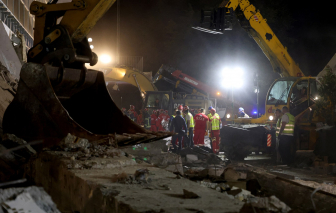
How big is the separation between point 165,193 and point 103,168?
3.79 ft

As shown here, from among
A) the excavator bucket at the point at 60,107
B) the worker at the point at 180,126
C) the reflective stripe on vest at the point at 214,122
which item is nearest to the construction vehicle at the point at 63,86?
the excavator bucket at the point at 60,107

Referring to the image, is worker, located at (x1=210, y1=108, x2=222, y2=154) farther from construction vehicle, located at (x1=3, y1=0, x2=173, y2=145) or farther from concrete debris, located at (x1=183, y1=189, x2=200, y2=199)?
concrete debris, located at (x1=183, y1=189, x2=200, y2=199)

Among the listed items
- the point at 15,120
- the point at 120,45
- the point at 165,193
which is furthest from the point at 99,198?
the point at 120,45

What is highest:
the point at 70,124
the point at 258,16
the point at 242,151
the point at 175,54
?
the point at 175,54

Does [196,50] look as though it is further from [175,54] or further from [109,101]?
[109,101]

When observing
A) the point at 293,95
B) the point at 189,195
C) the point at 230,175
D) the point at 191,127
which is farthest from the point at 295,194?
the point at 191,127

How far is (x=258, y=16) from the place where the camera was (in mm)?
12867

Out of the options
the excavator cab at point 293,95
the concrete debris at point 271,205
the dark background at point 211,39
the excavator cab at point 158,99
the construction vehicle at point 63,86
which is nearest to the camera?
the concrete debris at point 271,205

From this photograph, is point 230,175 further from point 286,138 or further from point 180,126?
point 180,126

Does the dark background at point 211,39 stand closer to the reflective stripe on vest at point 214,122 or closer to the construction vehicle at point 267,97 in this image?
the construction vehicle at point 267,97

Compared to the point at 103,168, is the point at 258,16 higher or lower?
higher

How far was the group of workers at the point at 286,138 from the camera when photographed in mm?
10008

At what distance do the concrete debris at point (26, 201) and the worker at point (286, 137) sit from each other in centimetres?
798

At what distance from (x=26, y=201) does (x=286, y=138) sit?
8424 mm
